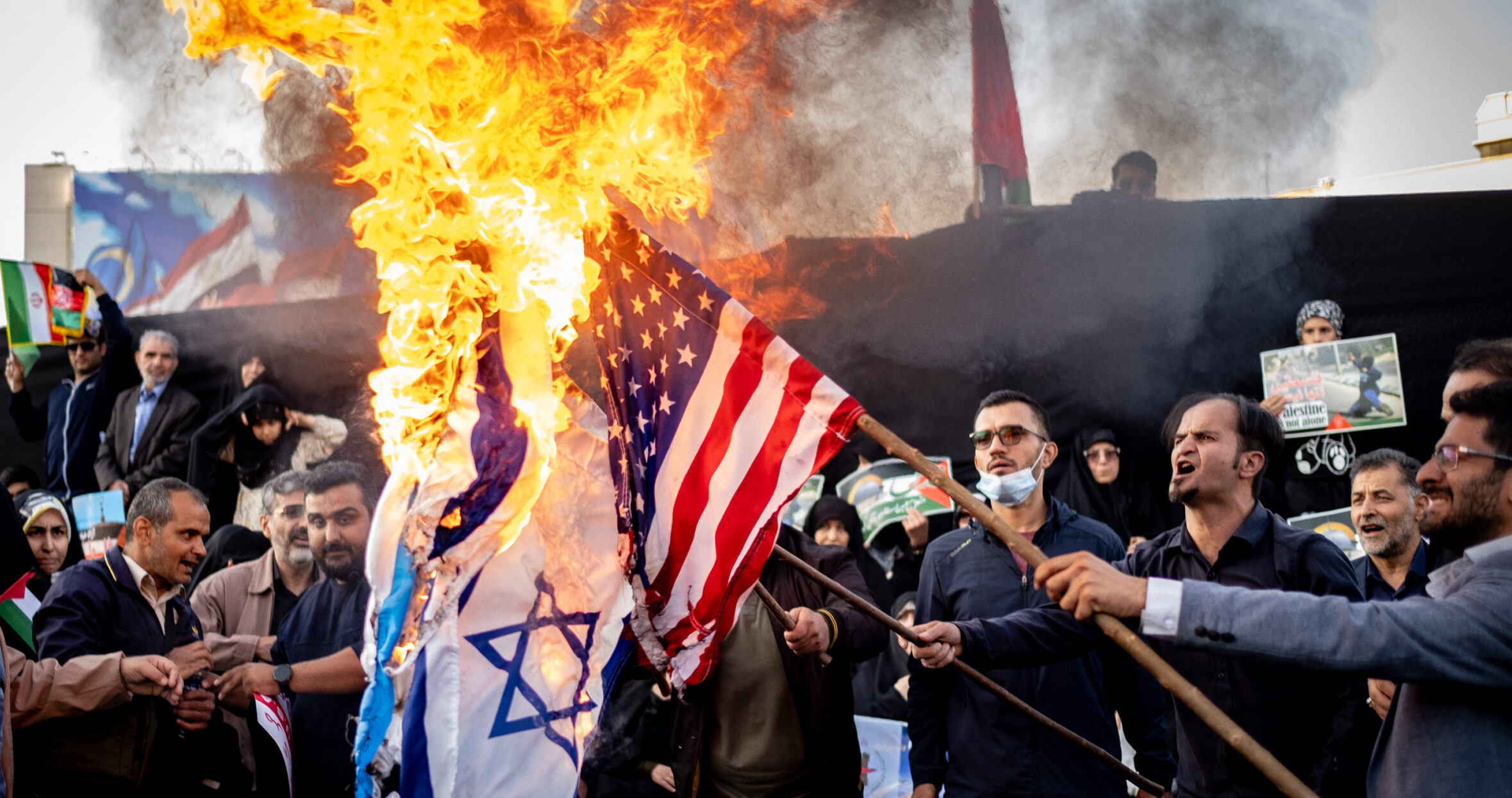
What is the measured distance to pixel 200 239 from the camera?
43.2 feet

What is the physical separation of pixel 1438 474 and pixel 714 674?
2981mm

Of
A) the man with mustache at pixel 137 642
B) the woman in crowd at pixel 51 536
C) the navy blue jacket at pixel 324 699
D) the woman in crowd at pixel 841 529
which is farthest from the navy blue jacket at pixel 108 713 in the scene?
the woman in crowd at pixel 841 529

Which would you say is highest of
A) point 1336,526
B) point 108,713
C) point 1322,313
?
point 1322,313

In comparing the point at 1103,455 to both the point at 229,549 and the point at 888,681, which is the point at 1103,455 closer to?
the point at 888,681

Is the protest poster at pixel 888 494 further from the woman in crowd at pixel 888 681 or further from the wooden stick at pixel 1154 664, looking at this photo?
the wooden stick at pixel 1154 664

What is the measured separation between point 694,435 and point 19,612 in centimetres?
355

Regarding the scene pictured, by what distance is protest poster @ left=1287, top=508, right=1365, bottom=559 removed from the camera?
6.88 metres

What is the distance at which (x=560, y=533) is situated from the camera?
159 inches

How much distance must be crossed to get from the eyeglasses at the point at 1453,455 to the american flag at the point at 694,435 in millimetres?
1620

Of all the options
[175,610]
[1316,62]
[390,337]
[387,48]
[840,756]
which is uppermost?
[1316,62]

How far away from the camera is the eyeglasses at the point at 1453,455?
2.76m

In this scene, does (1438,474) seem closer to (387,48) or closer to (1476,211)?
(387,48)

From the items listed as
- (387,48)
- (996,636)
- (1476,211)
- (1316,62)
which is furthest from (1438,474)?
(1316,62)

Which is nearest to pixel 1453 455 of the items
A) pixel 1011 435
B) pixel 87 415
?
pixel 1011 435
